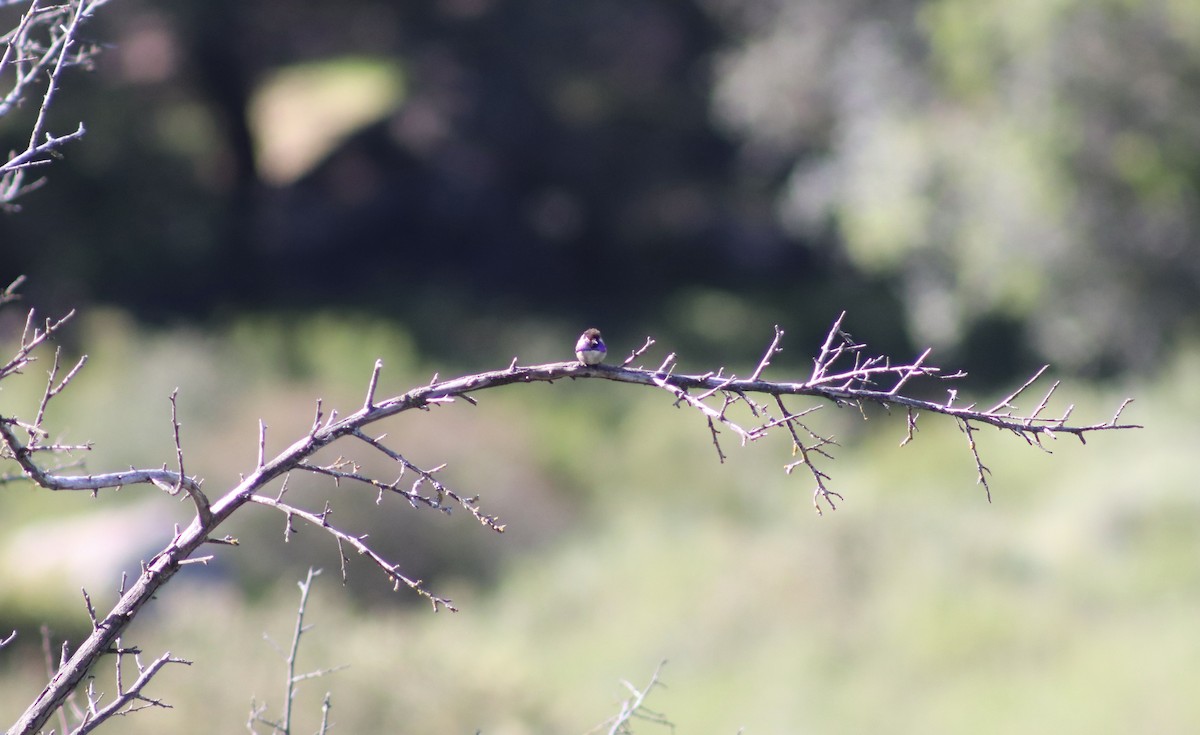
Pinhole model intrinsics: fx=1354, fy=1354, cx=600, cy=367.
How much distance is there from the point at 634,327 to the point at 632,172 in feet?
9.84

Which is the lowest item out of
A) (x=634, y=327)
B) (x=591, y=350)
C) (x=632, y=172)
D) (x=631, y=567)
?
(x=591, y=350)

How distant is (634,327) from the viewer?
21.5 meters

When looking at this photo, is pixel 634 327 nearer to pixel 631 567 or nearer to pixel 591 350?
pixel 631 567

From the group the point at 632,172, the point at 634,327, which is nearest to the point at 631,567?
the point at 634,327

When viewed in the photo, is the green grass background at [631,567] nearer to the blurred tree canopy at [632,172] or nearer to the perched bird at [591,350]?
the blurred tree canopy at [632,172]

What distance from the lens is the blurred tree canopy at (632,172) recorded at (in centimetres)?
1497

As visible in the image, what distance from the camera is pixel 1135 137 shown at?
46.8ft

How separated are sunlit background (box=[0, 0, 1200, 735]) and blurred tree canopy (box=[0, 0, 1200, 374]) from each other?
0.22 ft

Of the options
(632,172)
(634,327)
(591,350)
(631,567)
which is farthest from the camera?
(632,172)

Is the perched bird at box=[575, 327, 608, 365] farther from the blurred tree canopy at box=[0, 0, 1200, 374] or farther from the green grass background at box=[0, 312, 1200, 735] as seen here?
the blurred tree canopy at box=[0, 0, 1200, 374]

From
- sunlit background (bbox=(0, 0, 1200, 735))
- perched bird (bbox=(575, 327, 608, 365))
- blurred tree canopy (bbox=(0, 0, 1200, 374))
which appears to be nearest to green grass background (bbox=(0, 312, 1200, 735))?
sunlit background (bbox=(0, 0, 1200, 735))

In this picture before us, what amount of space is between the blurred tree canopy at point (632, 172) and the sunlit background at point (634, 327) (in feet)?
0.22

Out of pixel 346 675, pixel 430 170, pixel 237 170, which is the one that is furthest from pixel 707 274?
pixel 346 675

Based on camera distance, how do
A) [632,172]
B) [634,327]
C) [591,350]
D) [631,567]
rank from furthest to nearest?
1. [632,172]
2. [634,327]
3. [631,567]
4. [591,350]
